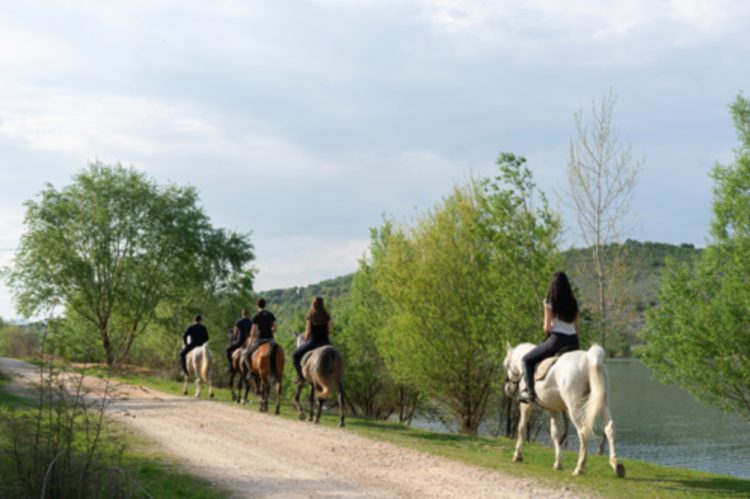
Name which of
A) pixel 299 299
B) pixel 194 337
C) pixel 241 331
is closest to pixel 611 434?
pixel 241 331

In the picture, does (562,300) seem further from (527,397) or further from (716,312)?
(716,312)

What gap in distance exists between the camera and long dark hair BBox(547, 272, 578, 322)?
10711mm

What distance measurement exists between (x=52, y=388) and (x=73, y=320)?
39557 millimetres

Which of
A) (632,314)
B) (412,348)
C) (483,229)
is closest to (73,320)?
(412,348)

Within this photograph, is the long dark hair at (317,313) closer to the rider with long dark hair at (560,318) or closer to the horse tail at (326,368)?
the horse tail at (326,368)

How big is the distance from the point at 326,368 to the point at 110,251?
93.7ft

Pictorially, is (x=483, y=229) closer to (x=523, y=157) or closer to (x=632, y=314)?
(x=523, y=157)

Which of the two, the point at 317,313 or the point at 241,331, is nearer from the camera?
the point at 317,313

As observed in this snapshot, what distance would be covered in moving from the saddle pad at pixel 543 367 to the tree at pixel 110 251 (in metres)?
33.1

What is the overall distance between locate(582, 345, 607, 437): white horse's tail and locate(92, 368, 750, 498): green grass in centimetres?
86

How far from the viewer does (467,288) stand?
2495 cm

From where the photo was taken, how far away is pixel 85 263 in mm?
40344

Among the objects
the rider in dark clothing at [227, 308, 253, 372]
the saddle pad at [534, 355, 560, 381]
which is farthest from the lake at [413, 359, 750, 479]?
the rider in dark clothing at [227, 308, 253, 372]

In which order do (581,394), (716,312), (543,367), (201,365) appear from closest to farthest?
1. (581,394)
2. (543,367)
3. (716,312)
4. (201,365)
